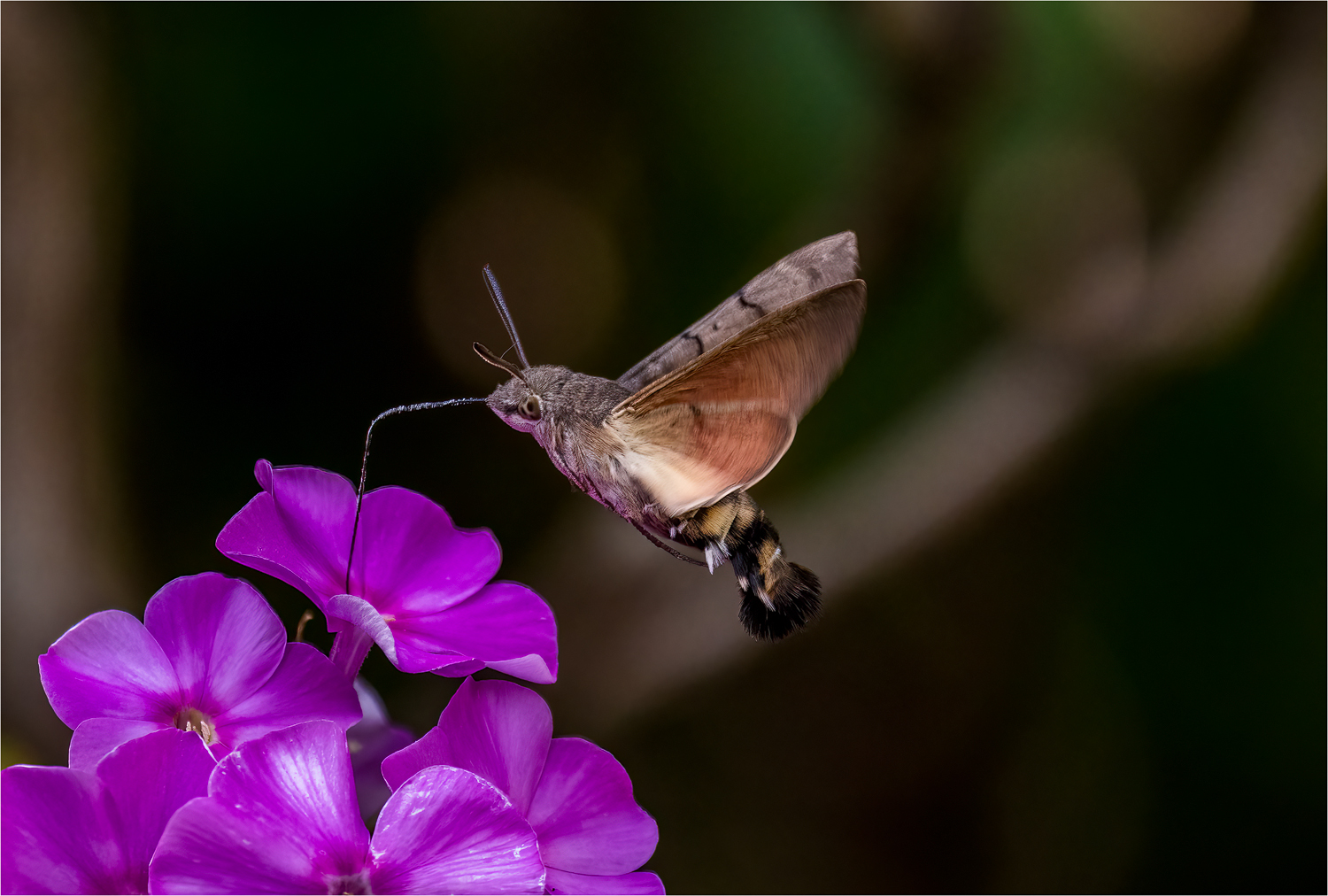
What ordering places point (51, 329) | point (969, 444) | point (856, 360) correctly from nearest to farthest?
point (51, 329) < point (969, 444) < point (856, 360)

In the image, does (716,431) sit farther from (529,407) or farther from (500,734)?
(500,734)

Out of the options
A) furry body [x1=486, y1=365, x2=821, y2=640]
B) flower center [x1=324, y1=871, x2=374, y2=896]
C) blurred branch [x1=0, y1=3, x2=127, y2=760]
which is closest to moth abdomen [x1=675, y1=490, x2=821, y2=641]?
furry body [x1=486, y1=365, x2=821, y2=640]

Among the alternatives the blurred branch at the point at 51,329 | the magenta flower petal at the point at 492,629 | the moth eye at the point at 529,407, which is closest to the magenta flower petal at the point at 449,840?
the magenta flower petal at the point at 492,629

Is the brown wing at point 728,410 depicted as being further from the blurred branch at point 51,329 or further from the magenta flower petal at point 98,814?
the blurred branch at point 51,329

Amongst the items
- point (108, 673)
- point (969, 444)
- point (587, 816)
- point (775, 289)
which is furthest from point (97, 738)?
point (969, 444)

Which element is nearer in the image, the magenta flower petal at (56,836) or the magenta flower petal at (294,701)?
the magenta flower petal at (56,836)
